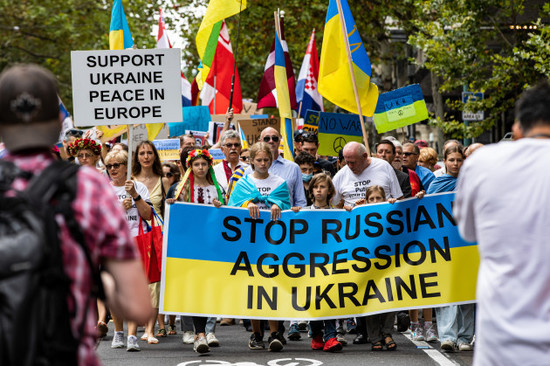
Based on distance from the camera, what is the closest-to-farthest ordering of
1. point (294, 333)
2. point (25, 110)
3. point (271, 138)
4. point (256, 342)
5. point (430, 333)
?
1. point (25, 110)
2. point (256, 342)
3. point (430, 333)
4. point (294, 333)
5. point (271, 138)

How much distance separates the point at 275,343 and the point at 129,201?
1960 millimetres

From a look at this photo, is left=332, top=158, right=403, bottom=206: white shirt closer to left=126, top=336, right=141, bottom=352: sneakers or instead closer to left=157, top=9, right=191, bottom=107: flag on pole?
left=126, top=336, right=141, bottom=352: sneakers

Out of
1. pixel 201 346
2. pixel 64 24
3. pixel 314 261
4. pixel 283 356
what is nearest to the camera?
pixel 283 356

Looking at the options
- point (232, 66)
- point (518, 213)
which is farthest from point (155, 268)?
point (232, 66)

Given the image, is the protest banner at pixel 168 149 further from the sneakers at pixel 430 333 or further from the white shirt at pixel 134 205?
the sneakers at pixel 430 333

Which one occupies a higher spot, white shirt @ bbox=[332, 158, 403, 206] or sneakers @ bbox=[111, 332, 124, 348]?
white shirt @ bbox=[332, 158, 403, 206]

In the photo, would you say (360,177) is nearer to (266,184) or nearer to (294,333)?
(266,184)

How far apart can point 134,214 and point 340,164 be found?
157 inches

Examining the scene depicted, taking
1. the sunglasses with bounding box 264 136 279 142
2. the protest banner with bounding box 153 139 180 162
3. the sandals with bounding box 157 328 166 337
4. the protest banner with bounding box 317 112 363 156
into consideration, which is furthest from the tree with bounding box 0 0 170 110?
the sandals with bounding box 157 328 166 337

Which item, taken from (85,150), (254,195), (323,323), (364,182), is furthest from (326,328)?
(85,150)

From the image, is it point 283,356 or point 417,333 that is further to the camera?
point 417,333

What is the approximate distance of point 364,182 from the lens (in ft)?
33.5

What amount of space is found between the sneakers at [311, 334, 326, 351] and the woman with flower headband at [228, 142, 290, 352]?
301 millimetres

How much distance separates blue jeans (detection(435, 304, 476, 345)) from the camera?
30.5 ft
